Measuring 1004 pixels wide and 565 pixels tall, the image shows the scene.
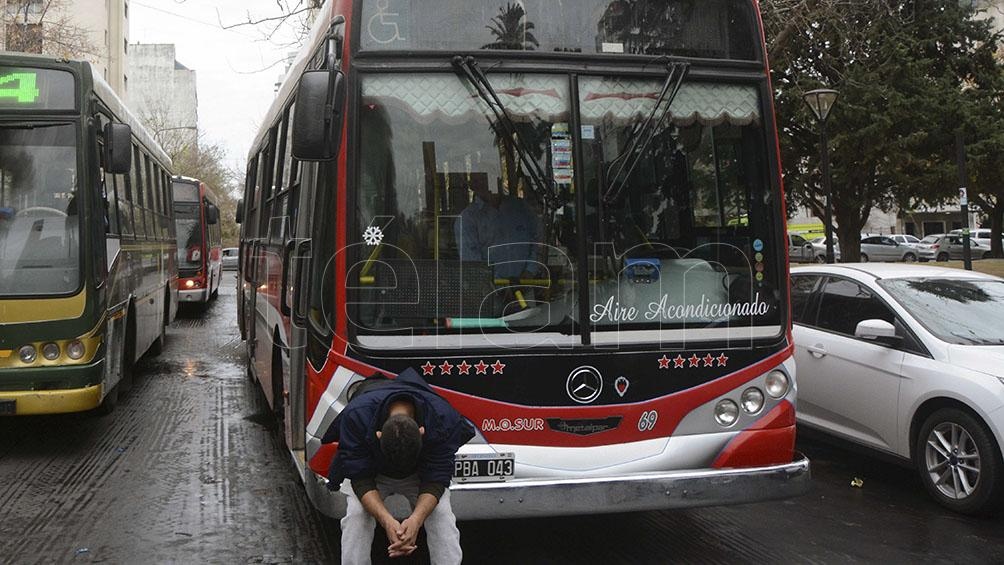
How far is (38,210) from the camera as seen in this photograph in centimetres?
781

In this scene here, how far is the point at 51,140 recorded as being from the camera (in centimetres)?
795

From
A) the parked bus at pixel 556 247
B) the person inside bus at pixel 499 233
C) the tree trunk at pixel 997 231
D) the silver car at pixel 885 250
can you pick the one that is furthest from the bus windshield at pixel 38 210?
the silver car at pixel 885 250

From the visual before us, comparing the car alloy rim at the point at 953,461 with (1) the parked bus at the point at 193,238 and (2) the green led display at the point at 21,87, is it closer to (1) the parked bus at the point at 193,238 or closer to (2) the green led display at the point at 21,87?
(2) the green led display at the point at 21,87

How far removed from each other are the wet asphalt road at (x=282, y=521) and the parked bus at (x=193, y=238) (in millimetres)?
15488

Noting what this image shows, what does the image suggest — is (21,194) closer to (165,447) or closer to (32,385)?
(32,385)

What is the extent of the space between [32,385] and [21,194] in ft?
5.33

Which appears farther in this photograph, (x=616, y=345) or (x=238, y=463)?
(x=238, y=463)

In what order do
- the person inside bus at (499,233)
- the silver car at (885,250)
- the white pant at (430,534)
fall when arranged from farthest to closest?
the silver car at (885,250) < the person inside bus at (499,233) < the white pant at (430,534)

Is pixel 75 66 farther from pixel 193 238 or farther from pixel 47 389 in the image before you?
pixel 193 238

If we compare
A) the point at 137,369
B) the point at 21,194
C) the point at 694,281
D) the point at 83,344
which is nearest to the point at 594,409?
the point at 694,281

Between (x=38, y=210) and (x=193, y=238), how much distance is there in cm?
1704

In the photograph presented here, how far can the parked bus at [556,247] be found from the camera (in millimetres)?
4734

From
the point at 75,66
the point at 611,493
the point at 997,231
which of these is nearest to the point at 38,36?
the point at 75,66

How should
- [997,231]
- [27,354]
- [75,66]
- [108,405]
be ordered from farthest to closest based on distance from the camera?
[997,231] < [108,405] < [75,66] < [27,354]
